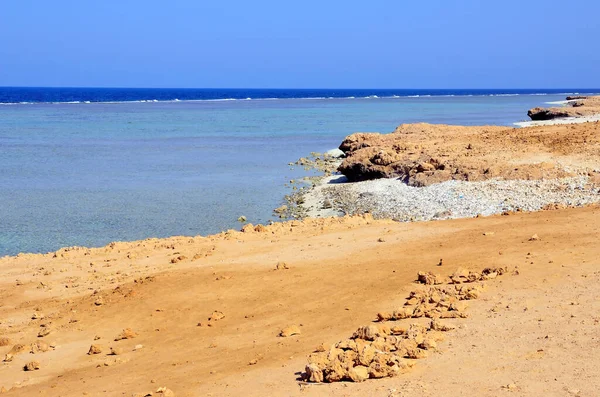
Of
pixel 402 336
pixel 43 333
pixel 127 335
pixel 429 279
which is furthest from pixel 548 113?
pixel 402 336

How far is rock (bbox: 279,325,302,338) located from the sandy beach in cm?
2

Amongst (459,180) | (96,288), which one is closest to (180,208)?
(459,180)

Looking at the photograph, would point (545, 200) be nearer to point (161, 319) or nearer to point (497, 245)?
point (497, 245)

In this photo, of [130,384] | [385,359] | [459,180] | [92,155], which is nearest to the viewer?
[385,359]

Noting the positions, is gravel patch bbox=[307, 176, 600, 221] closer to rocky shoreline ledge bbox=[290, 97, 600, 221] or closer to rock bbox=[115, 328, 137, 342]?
rocky shoreline ledge bbox=[290, 97, 600, 221]

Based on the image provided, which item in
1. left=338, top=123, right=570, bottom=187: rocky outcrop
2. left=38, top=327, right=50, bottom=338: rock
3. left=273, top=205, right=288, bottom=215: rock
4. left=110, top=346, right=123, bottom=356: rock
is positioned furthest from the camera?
left=273, top=205, right=288, bottom=215: rock

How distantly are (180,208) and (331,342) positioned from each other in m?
13.7

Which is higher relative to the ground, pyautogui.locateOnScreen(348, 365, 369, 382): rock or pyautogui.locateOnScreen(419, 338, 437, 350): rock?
pyautogui.locateOnScreen(419, 338, 437, 350): rock

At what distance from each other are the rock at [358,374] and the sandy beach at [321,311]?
0.03 ft

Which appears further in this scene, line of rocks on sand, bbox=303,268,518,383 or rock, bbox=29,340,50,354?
rock, bbox=29,340,50,354

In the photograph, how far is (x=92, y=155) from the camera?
35.1 m

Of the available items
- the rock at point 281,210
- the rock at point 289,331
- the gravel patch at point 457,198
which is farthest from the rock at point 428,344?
the rock at point 281,210

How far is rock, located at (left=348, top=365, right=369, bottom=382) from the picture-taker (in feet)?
21.3

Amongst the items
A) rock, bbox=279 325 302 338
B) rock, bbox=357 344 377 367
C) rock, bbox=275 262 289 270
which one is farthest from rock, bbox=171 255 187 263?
rock, bbox=357 344 377 367
